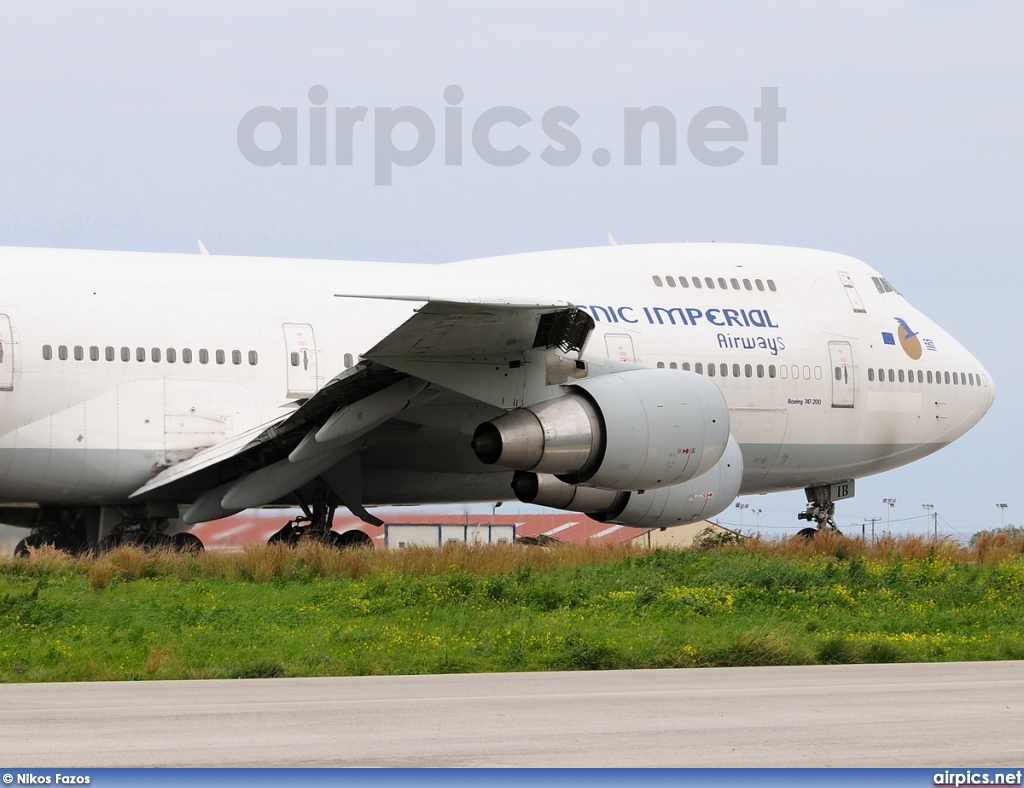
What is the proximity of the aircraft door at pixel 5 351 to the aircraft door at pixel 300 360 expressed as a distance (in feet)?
11.6

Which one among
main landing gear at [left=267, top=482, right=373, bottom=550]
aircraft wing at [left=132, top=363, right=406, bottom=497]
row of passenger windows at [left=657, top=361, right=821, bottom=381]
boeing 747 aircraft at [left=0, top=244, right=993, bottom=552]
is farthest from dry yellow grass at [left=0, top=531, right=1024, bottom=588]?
row of passenger windows at [left=657, top=361, right=821, bottom=381]

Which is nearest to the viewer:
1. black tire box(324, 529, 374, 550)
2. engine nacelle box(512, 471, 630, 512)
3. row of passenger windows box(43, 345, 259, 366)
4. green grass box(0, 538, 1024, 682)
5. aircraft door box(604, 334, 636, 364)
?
green grass box(0, 538, 1024, 682)

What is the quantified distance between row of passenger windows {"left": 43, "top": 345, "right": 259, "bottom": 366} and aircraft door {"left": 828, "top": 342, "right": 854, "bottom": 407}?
30.4 ft

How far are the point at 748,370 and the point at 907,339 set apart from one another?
362 cm

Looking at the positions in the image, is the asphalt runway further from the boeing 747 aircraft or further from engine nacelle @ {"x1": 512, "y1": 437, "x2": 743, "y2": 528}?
engine nacelle @ {"x1": 512, "y1": 437, "x2": 743, "y2": 528}

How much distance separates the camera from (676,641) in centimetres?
1204

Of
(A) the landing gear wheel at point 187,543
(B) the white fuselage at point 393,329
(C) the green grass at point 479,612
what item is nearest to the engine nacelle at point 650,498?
(C) the green grass at point 479,612

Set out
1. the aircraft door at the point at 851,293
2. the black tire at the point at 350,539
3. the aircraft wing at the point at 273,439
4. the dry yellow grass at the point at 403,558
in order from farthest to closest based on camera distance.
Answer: the aircraft door at the point at 851,293
the black tire at the point at 350,539
the aircraft wing at the point at 273,439
the dry yellow grass at the point at 403,558

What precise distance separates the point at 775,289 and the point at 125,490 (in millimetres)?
10481

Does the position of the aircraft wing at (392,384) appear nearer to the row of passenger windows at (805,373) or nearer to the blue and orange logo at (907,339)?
the row of passenger windows at (805,373)

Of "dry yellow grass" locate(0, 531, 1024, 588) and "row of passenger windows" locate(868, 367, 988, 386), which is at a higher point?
"row of passenger windows" locate(868, 367, 988, 386)

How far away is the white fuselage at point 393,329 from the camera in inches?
754

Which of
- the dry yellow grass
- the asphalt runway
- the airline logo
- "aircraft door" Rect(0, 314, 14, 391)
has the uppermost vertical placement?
the airline logo

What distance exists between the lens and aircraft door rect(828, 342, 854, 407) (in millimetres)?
24094
